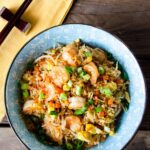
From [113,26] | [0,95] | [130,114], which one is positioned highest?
[0,95]

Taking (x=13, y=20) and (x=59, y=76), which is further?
(x=13, y=20)

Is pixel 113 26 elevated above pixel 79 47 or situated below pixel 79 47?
below

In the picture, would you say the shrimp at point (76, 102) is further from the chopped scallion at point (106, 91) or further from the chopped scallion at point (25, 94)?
the chopped scallion at point (25, 94)

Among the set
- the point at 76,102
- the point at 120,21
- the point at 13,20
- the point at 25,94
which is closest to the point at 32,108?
the point at 25,94

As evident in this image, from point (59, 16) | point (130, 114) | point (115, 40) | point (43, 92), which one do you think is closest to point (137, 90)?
point (130, 114)

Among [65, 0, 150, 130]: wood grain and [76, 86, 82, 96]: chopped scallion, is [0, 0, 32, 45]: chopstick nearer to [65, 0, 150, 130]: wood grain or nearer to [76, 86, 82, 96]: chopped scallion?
[65, 0, 150, 130]: wood grain

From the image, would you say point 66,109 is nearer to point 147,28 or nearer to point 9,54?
point 9,54

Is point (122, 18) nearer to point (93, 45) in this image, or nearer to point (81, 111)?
point (93, 45)
